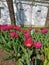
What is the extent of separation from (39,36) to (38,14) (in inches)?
784

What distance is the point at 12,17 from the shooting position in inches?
826

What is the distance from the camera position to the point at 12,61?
6477 mm

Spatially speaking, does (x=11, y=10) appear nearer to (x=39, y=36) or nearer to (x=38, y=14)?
(x=38, y=14)

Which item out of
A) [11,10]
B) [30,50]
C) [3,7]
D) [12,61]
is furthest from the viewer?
[3,7]

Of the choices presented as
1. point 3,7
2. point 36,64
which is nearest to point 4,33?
point 36,64

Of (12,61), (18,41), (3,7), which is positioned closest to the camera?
(18,41)

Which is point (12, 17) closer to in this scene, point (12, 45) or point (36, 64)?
point (12, 45)

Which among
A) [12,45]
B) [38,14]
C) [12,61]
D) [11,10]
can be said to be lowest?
[38,14]

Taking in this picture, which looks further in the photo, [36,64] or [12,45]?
[12,45]

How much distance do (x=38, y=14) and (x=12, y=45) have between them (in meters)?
Result: 20.6

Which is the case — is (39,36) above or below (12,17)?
above

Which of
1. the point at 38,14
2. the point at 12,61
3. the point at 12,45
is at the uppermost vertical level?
the point at 12,45

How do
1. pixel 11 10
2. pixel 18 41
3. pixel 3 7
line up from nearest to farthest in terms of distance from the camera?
pixel 18 41 < pixel 11 10 < pixel 3 7

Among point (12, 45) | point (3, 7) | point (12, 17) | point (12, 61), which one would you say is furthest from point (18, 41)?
point (3, 7)
